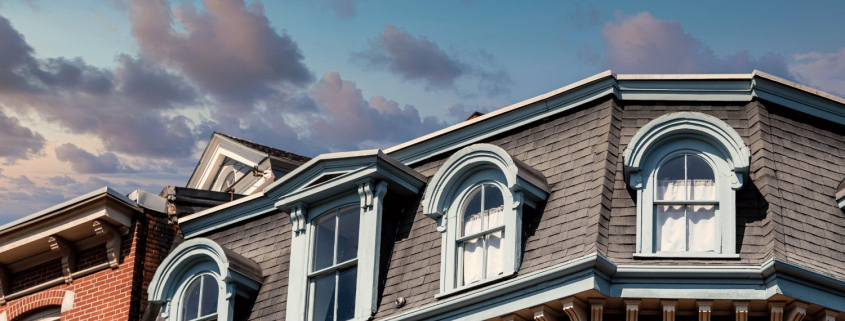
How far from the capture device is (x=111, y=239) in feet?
82.5

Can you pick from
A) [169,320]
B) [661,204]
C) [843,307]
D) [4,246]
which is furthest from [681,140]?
[4,246]

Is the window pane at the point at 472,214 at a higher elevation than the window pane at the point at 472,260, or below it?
higher

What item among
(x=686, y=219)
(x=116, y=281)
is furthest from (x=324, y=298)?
(x=686, y=219)

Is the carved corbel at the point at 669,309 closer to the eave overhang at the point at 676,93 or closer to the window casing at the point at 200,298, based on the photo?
the eave overhang at the point at 676,93

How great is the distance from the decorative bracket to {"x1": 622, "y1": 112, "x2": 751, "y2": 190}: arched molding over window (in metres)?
1.69

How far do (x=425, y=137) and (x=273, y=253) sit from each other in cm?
309

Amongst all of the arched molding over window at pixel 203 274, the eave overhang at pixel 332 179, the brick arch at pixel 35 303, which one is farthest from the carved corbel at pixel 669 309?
the brick arch at pixel 35 303

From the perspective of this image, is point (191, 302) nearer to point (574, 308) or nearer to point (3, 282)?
point (3, 282)

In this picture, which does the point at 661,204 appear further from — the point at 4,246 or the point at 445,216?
the point at 4,246

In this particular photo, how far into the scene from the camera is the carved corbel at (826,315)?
1870 centimetres

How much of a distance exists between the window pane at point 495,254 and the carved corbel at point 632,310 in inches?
78.0

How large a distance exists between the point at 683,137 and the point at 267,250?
7010 millimetres

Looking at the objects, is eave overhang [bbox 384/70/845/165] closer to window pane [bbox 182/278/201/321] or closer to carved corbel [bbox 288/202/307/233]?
carved corbel [bbox 288/202/307/233]

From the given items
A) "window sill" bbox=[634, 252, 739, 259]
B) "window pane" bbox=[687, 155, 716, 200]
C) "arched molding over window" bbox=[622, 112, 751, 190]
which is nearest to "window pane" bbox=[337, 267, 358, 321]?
"arched molding over window" bbox=[622, 112, 751, 190]
